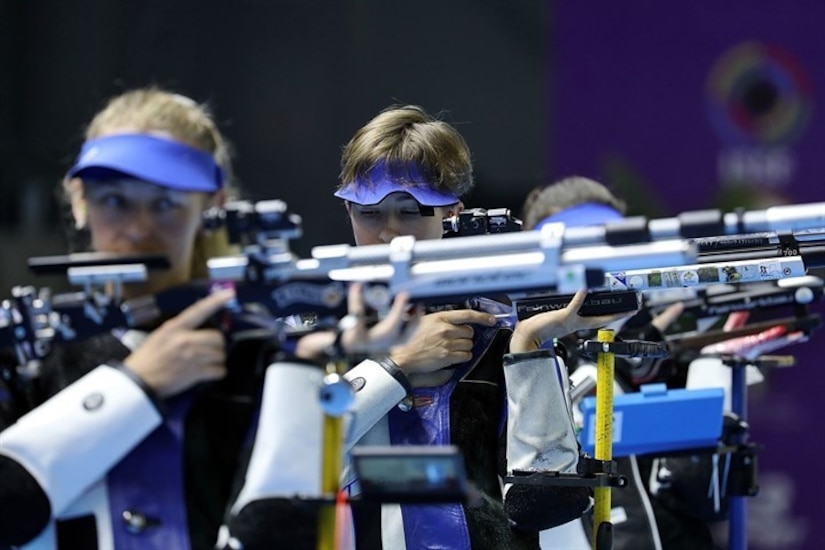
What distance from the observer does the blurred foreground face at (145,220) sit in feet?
7.11

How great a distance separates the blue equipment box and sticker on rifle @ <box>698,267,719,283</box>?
710 mm

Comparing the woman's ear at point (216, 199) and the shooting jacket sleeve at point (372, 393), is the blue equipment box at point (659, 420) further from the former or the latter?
the woman's ear at point (216, 199)

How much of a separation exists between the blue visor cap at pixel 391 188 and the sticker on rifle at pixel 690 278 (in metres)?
0.44

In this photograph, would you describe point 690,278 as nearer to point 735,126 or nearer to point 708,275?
point 708,275

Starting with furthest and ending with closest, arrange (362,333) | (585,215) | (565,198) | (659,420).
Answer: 1. (565,198)
2. (585,215)
3. (659,420)
4. (362,333)

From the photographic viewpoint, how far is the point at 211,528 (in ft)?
6.80

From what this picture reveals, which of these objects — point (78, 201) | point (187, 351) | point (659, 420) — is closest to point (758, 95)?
point (659, 420)

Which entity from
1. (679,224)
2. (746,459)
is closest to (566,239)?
→ (679,224)

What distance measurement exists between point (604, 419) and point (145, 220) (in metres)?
1.03

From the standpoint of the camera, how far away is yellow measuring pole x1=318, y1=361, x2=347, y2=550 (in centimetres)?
187

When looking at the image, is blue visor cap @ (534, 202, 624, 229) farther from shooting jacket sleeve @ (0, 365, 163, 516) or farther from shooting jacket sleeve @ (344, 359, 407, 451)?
shooting jacket sleeve @ (0, 365, 163, 516)

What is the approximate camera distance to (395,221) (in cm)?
250

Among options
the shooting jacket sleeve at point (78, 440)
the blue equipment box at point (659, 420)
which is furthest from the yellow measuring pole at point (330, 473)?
the blue equipment box at point (659, 420)

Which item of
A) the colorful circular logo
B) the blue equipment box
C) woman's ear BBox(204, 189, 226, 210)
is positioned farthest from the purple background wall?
woman's ear BBox(204, 189, 226, 210)
